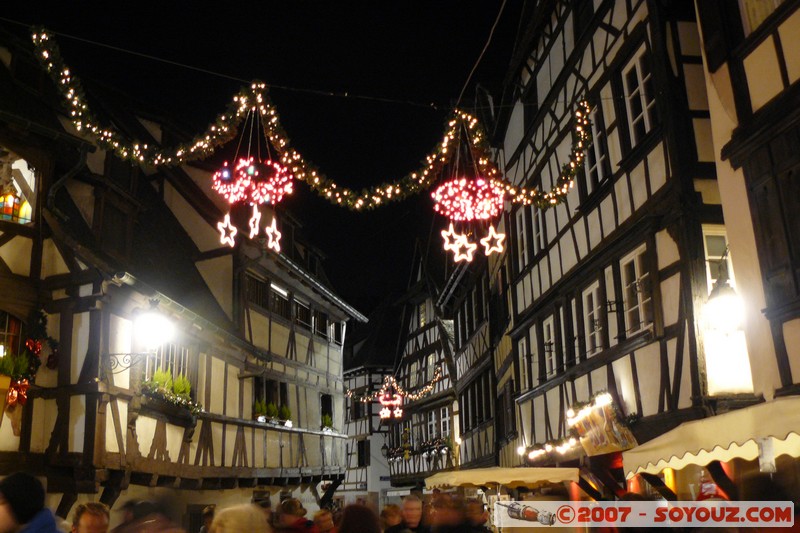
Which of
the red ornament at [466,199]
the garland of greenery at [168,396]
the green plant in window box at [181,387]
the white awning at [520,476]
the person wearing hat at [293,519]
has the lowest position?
the person wearing hat at [293,519]

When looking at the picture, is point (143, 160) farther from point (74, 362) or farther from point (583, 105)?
point (583, 105)

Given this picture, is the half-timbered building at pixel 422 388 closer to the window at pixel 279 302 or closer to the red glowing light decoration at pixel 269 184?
the window at pixel 279 302

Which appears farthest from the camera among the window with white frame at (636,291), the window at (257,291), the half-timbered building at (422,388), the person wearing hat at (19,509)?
the half-timbered building at (422,388)

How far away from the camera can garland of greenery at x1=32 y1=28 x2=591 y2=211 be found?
11.1m

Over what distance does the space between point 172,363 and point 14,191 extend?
4944mm

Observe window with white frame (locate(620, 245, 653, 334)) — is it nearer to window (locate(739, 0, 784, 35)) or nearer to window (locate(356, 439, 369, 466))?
window (locate(739, 0, 784, 35))

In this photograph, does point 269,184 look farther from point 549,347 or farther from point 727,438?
point 549,347

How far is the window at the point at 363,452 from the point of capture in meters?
41.8

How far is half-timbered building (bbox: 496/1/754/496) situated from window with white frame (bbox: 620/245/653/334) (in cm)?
3

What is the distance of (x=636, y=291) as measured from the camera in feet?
42.3

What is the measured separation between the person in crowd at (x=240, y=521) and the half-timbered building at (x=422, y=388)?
94.5ft

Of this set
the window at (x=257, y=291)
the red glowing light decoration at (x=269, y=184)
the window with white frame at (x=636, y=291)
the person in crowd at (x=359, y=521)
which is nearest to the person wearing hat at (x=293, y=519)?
the person in crowd at (x=359, y=521)

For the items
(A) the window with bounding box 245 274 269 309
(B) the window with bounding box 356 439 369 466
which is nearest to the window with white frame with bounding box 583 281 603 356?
(A) the window with bounding box 245 274 269 309

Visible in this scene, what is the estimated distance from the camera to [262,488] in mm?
21719
